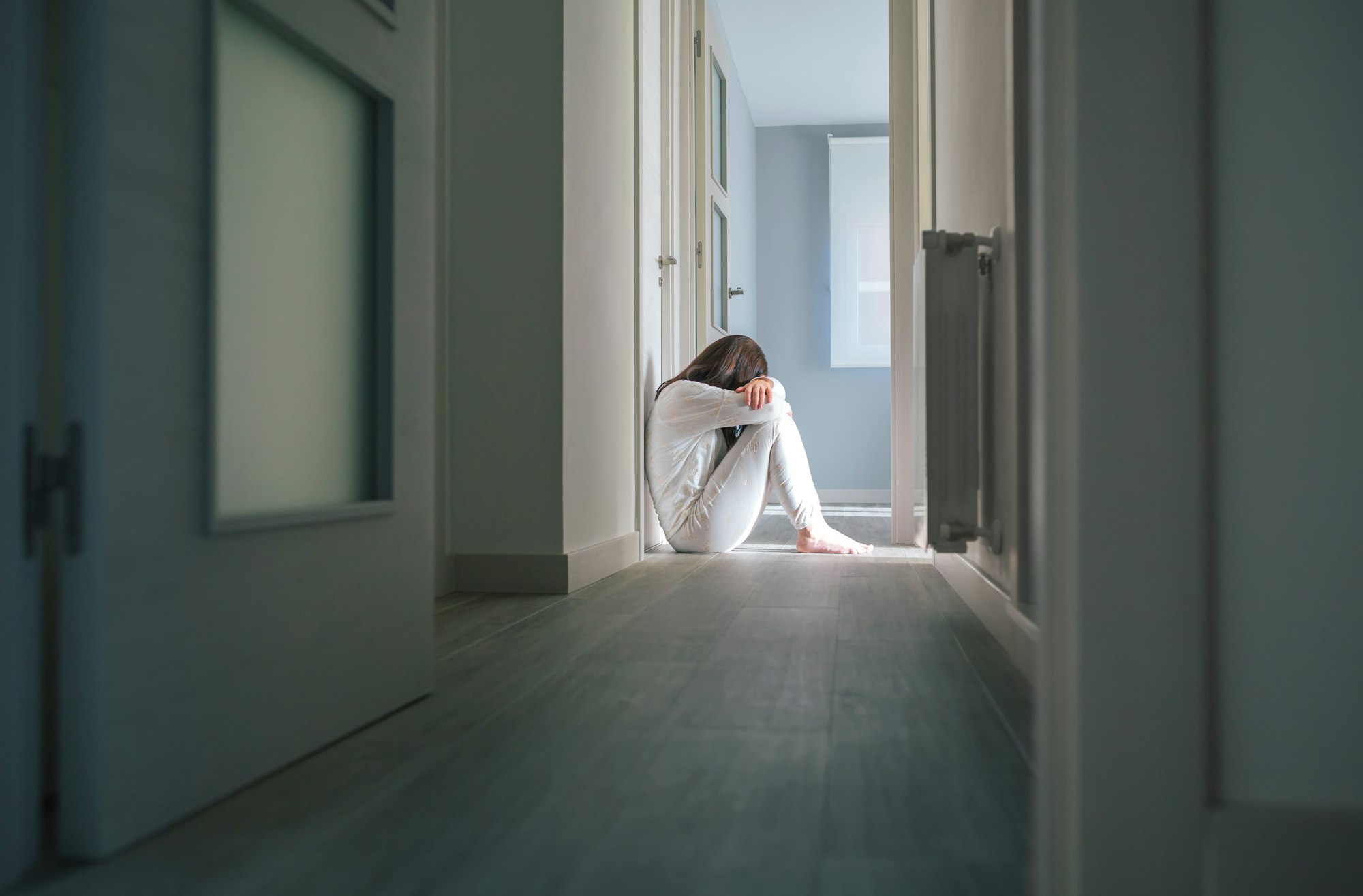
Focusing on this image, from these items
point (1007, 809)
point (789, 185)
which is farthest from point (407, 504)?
point (789, 185)

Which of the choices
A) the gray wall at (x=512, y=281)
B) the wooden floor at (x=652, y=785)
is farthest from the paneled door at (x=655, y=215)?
the wooden floor at (x=652, y=785)

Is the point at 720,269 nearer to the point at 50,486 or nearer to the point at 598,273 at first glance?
the point at 598,273

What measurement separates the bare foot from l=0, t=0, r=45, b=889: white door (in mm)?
2682

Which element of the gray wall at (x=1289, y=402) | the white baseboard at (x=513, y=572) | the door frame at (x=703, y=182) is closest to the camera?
the gray wall at (x=1289, y=402)

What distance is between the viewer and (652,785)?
3.03 ft

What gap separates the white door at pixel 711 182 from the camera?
14.1ft

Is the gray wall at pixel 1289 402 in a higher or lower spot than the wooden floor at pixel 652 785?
higher

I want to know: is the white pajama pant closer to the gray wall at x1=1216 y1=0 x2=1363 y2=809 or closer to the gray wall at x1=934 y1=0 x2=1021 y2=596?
the gray wall at x1=934 y1=0 x2=1021 y2=596

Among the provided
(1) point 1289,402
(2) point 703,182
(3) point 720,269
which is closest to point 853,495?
(3) point 720,269

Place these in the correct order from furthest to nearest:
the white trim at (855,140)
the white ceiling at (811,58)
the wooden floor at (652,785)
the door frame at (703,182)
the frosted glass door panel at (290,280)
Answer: the white trim at (855,140) → the white ceiling at (811,58) → the door frame at (703,182) → the frosted glass door panel at (290,280) → the wooden floor at (652,785)

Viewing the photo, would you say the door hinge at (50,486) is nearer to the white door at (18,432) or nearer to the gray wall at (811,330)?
the white door at (18,432)

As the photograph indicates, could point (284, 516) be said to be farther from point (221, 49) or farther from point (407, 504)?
point (221, 49)

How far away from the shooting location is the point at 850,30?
5379 millimetres

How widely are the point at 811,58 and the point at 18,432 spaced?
5674 millimetres
